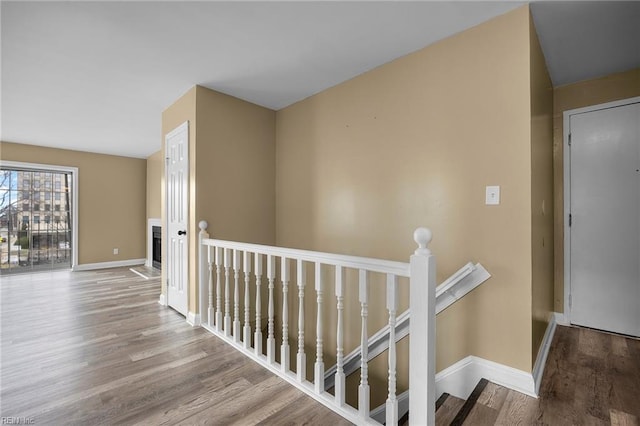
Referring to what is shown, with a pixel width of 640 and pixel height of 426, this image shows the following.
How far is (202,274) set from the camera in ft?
9.16

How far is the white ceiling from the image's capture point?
1.81m

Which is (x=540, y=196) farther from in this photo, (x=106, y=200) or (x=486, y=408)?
(x=106, y=200)

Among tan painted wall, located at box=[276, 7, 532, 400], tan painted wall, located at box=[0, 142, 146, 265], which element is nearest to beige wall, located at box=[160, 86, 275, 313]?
tan painted wall, located at box=[276, 7, 532, 400]

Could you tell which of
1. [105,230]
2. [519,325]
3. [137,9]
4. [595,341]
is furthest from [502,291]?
[105,230]

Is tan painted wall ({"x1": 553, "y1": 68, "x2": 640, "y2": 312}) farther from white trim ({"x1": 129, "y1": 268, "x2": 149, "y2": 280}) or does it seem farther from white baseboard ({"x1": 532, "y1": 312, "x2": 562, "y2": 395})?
white trim ({"x1": 129, "y1": 268, "x2": 149, "y2": 280})

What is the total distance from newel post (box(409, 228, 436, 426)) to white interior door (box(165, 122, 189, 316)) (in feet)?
7.94

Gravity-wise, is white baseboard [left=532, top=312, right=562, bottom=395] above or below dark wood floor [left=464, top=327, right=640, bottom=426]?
above

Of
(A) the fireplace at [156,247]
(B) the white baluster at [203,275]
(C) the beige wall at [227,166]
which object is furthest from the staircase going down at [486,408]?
(A) the fireplace at [156,247]

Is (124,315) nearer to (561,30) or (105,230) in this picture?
(105,230)

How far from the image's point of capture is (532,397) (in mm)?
1657

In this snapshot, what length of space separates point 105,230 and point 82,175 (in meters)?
1.10

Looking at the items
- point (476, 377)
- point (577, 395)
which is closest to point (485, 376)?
point (476, 377)

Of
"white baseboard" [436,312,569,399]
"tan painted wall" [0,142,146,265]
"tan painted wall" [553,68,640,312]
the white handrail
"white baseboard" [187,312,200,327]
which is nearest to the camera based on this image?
the white handrail

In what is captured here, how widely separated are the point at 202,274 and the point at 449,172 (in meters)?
2.34
